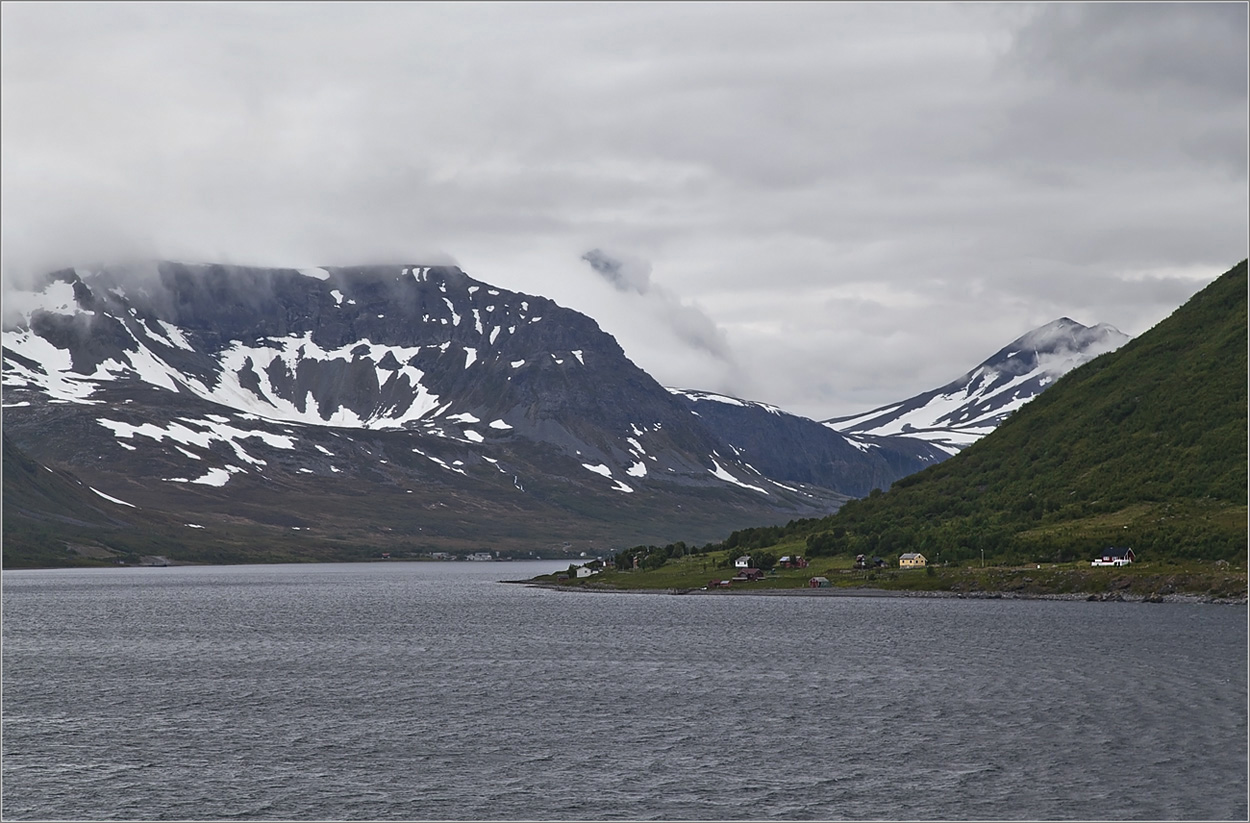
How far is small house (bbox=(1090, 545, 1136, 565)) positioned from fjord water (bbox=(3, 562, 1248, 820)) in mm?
33765

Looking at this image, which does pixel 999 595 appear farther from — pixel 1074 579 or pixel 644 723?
pixel 644 723

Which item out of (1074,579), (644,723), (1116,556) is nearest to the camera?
(644,723)

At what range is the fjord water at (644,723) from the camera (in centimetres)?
6006

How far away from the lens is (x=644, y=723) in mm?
79938

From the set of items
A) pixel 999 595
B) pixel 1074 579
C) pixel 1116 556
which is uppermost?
pixel 1116 556

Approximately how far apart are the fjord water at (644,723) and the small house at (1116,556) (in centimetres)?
3376

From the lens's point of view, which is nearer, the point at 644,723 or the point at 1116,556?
the point at 644,723

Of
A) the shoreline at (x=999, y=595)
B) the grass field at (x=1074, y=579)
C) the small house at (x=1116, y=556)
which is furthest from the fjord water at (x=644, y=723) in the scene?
the small house at (x=1116, y=556)

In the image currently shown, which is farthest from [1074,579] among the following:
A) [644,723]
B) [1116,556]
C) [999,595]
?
[644,723]

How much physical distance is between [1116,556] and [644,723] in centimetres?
11772

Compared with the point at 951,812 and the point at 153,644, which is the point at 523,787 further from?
the point at 153,644

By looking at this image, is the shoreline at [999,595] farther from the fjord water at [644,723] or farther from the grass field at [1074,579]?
the fjord water at [644,723]

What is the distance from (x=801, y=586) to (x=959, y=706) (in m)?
112

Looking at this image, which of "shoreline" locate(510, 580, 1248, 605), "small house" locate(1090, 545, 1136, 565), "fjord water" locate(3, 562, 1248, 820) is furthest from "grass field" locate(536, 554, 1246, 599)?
"fjord water" locate(3, 562, 1248, 820)
